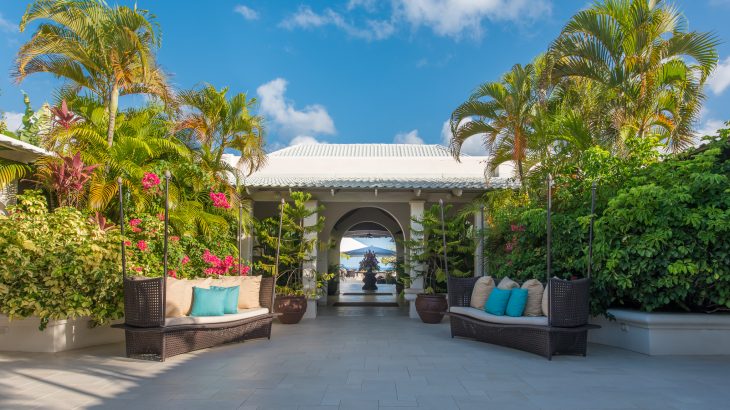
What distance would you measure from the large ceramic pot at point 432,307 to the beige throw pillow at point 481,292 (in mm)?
2206

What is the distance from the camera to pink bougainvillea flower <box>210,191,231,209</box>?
876cm

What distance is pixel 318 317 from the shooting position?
35.9ft

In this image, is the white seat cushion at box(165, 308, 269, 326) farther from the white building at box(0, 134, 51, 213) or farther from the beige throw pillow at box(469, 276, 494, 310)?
the beige throw pillow at box(469, 276, 494, 310)

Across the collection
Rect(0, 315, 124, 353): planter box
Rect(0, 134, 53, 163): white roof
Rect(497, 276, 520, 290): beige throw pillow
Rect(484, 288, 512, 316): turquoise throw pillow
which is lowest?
Rect(0, 315, 124, 353): planter box

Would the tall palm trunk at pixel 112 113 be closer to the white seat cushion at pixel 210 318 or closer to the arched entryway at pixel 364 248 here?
the white seat cushion at pixel 210 318

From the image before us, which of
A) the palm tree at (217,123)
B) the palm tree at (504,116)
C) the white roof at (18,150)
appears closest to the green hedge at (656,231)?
the palm tree at (504,116)

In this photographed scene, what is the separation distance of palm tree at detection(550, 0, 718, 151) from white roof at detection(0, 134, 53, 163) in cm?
788

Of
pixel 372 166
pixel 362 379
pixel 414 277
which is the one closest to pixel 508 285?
pixel 362 379

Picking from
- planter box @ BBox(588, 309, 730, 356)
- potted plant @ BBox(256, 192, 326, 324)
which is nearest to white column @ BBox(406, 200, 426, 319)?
potted plant @ BBox(256, 192, 326, 324)

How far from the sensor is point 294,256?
35.0 feet

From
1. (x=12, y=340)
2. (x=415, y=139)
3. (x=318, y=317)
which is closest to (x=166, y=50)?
(x=12, y=340)

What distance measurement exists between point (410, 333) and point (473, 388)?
395 centimetres

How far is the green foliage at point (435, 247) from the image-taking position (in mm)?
10281

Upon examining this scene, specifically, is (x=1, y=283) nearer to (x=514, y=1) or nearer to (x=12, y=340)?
(x=12, y=340)
